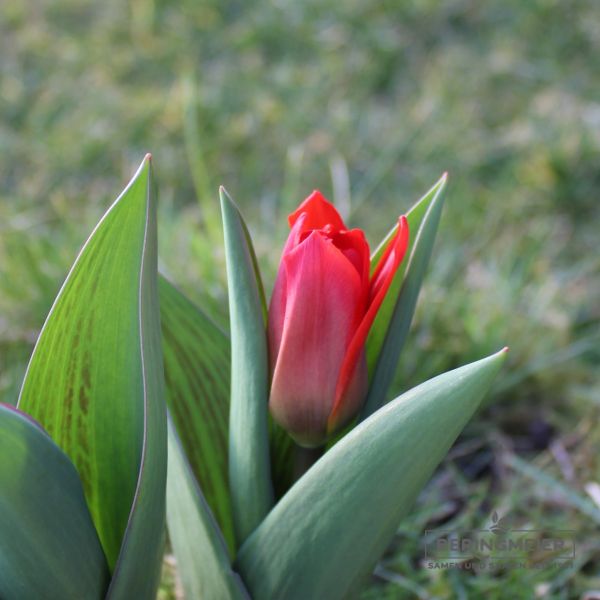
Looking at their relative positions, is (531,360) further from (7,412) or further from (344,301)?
(7,412)

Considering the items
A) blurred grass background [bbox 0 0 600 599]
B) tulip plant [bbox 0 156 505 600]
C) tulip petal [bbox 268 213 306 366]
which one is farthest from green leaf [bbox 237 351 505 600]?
blurred grass background [bbox 0 0 600 599]

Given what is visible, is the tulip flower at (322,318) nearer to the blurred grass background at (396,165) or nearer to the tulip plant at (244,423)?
the tulip plant at (244,423)

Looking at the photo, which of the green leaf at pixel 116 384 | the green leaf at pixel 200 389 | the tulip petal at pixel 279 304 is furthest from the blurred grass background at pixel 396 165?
the tulip petal at pixel 279 304

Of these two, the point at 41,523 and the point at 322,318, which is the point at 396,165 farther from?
the point at 41,523

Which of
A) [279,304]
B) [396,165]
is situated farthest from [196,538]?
[396,165]

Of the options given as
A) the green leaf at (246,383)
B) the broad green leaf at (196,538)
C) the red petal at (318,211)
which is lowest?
the broad green leaf at (196,538)

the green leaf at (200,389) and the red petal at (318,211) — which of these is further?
the green leaf at (200,389)
